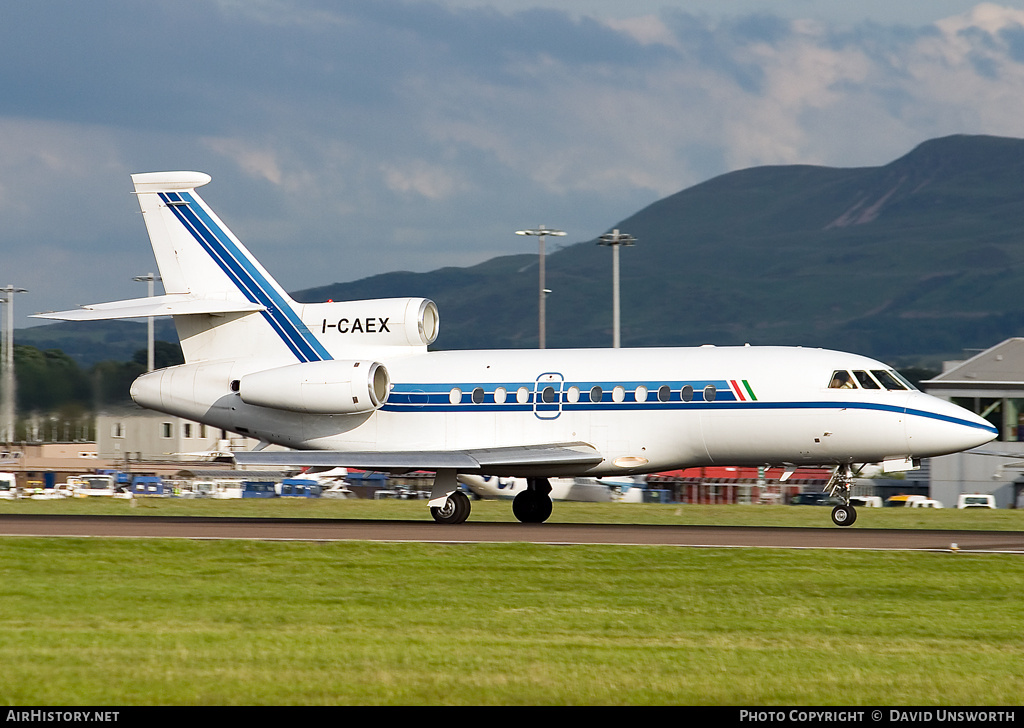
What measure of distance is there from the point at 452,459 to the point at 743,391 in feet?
21.3

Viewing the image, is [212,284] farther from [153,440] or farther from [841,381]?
[153,440]

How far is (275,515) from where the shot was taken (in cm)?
3666

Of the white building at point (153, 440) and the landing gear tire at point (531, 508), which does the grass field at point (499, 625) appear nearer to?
the landing gear tire at point (531, 508)

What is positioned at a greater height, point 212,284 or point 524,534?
point 212,284

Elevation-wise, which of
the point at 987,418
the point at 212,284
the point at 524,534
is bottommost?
the point at 524,534

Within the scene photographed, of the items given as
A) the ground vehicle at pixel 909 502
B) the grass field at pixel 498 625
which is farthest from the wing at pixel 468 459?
the ground vehicle at pixel 909 502

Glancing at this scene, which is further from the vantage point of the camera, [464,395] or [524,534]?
[464,395]

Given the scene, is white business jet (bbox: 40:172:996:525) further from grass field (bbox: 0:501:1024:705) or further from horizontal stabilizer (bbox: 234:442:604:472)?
grass field (bbox: 0:501:1024:705)

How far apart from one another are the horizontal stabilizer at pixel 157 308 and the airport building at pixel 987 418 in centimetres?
4565

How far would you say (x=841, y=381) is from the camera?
2852 cm

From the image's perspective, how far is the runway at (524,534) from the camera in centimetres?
2325

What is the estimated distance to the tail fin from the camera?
32625 mm

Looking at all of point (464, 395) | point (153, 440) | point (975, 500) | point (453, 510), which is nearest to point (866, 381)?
point (464, 395)

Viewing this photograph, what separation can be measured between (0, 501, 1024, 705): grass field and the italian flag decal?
7457 mm
